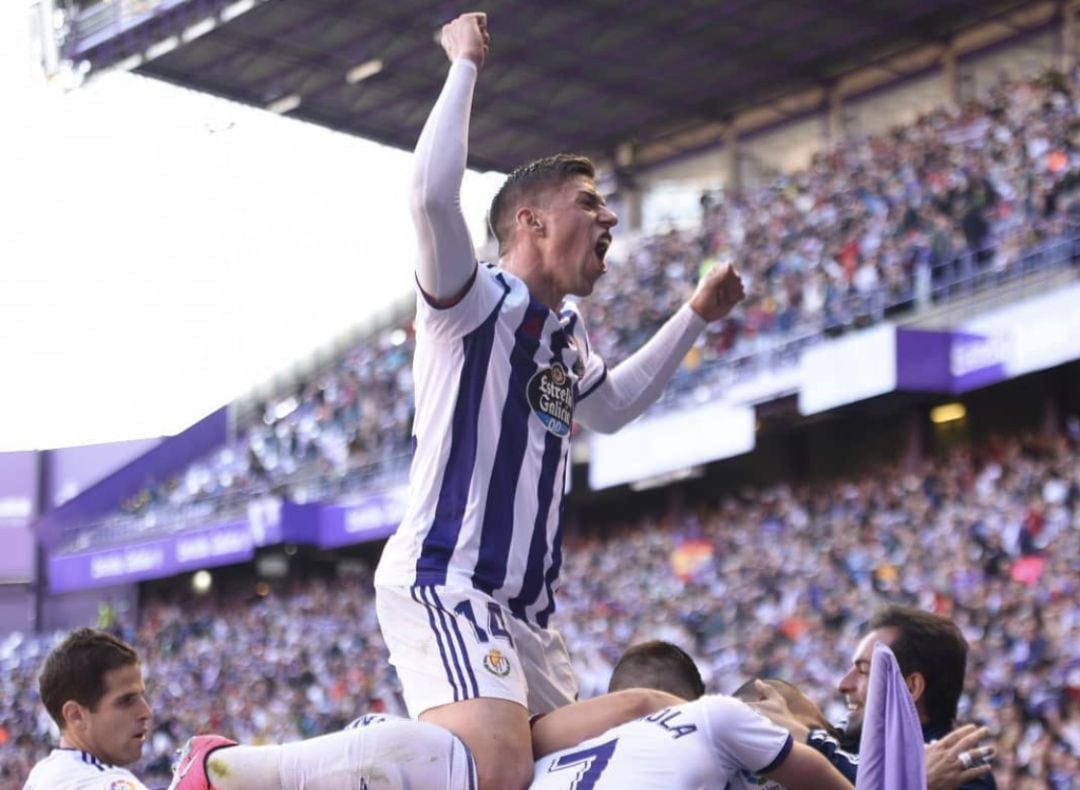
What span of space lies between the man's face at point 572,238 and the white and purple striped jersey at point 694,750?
1.14 meters

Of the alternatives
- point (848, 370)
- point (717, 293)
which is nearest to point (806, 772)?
point (717, 293)

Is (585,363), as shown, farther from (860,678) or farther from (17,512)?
(17,512)

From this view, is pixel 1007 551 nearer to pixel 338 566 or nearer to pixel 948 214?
pixel 948 214

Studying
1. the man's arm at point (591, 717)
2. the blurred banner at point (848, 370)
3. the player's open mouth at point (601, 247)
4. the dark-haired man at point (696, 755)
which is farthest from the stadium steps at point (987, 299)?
the dark-haired man at point (696, 755)

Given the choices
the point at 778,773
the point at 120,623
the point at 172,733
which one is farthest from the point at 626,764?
the point at 120,623

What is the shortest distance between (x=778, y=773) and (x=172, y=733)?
2164 cm

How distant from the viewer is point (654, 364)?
4.84m

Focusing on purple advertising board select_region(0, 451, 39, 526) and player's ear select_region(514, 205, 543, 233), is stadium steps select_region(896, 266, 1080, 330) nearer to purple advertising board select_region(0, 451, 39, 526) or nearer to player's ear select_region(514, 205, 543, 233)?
player's ear select_region(514, 205, 543, 233)

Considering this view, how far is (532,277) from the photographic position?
420cm

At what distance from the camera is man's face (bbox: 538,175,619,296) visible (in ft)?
13.7

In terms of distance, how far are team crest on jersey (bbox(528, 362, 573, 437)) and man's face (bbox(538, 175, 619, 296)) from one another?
0.72ft

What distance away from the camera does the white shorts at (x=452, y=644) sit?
368 cm

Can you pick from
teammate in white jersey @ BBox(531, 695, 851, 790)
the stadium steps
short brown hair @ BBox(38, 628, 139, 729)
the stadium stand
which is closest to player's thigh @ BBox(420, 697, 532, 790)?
teammate in white jersey @ BBox(531, 695, 851, 790)

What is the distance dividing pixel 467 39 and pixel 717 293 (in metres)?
1.23
